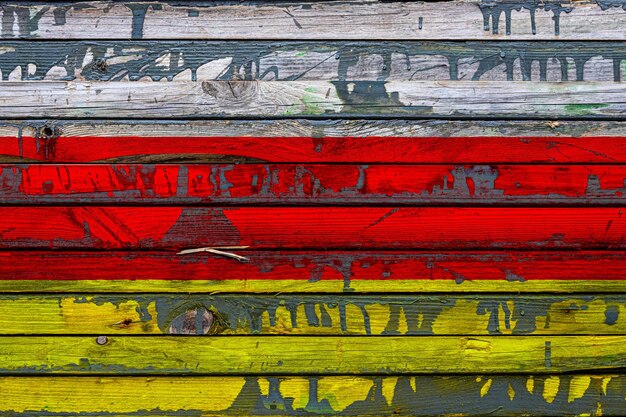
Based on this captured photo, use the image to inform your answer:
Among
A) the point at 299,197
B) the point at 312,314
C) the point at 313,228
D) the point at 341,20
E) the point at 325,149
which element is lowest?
the point at 312,314

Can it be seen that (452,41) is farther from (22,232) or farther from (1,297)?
(1,297)

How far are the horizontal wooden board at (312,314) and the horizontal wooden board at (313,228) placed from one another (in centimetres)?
18

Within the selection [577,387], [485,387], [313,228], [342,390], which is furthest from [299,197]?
[577,387]

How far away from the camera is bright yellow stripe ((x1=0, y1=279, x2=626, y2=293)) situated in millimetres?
1880

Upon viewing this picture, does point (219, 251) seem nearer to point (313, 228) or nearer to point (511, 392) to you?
point (313, 228)

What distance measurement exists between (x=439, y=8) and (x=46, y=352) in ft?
5.77

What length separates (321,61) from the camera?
1870 millimetres

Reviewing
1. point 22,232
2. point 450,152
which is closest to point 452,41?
point 450,152

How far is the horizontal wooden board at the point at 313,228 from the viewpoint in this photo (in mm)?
1858

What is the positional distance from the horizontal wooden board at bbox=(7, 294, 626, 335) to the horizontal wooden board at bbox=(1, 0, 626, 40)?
0.88 meters

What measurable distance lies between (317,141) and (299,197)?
20 cm

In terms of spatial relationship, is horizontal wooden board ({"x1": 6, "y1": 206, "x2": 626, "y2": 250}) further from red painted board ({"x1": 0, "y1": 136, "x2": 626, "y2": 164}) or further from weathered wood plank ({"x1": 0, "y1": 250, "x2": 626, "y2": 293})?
red painted board ({"x1": 0, "y1": 136, "x2": 626, "y2": 164})

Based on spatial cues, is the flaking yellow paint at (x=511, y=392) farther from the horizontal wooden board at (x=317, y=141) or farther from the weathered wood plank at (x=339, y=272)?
the horizontal wooden board at (x=317, y=141)

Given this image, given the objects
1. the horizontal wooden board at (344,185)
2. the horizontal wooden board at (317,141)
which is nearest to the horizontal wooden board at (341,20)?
the horizontal wooden board at (317,141)
